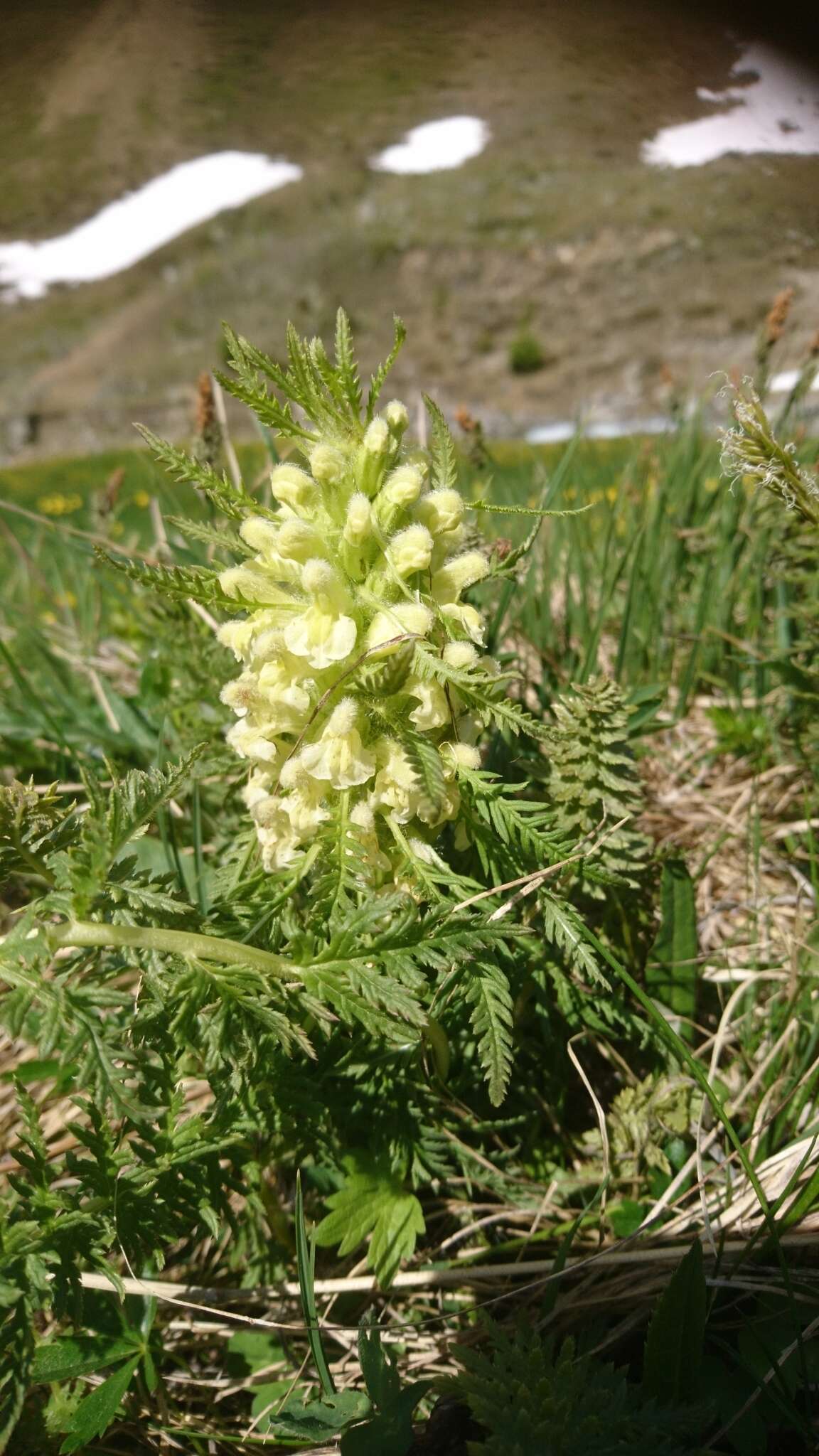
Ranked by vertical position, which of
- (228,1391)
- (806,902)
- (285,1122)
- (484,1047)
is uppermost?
(484,1047)

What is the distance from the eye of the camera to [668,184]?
23.6m

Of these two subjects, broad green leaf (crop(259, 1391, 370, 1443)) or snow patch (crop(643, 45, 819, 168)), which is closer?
broad green leaf (crop(259, 1391, 370, 1443))

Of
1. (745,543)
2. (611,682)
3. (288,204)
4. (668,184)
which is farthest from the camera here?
(288,204)

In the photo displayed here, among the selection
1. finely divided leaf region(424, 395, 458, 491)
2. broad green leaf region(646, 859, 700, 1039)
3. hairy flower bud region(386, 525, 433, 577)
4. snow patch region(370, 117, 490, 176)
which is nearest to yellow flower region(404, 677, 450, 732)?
hairy flower bud region(386, 525, 433, 577)

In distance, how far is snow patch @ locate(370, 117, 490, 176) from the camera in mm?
27078

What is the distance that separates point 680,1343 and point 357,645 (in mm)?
952

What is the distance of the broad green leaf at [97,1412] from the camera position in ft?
3.51

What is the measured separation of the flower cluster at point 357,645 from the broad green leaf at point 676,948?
565mm

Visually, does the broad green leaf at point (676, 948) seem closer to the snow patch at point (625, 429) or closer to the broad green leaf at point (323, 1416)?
the broad green leaf at point (323, 1416)

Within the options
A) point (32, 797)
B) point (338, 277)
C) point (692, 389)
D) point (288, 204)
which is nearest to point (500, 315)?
point (338, 277)

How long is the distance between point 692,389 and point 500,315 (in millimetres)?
26772

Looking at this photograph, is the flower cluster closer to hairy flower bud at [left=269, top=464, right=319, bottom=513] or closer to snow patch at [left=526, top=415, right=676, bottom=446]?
hairy flower bud at [left=269, top=464, right=319, bottom=513]

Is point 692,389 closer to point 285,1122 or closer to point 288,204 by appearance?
point 285,1122

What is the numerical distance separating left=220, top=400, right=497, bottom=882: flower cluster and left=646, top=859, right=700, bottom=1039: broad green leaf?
565 millimetres
